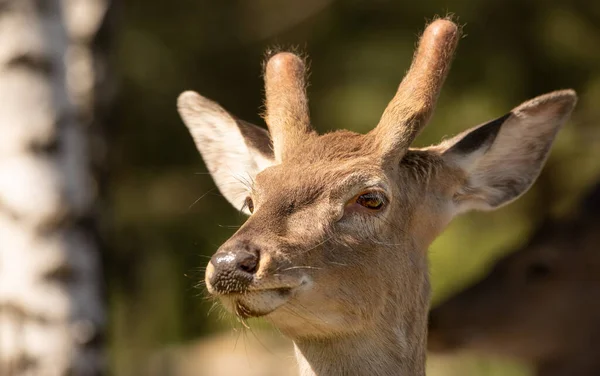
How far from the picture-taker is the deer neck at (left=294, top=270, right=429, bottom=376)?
428 cm

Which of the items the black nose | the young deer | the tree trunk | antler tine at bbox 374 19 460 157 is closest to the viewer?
the black nose

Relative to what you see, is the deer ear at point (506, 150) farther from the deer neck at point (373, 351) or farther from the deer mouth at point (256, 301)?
the deer mouth at point (256, 301)

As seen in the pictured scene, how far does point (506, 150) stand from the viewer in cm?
494

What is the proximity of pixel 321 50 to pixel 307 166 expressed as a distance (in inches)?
251

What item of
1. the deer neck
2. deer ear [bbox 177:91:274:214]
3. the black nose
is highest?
deer ear [bbox 177:91:274:214]

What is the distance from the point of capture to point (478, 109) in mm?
9273

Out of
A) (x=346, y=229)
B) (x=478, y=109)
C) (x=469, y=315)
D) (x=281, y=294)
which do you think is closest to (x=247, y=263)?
(x=281, y=294)

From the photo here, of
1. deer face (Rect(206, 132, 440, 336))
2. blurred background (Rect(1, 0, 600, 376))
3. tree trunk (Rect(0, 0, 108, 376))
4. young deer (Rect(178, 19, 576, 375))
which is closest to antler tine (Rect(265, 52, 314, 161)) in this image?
young deer (Rect(178, 19, 576, 375))

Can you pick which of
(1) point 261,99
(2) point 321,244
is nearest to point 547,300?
(1) point 261,99

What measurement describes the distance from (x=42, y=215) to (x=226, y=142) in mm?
1209

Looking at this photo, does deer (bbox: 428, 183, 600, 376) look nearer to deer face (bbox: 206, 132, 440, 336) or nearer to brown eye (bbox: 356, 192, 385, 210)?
deer face (bbox: 206, 132, 440, 336)

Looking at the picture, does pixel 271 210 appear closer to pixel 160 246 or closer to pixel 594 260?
pixel 594 260

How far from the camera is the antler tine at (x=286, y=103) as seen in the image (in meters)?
4.65

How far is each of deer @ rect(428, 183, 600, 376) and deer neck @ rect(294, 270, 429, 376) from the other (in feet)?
10.5
